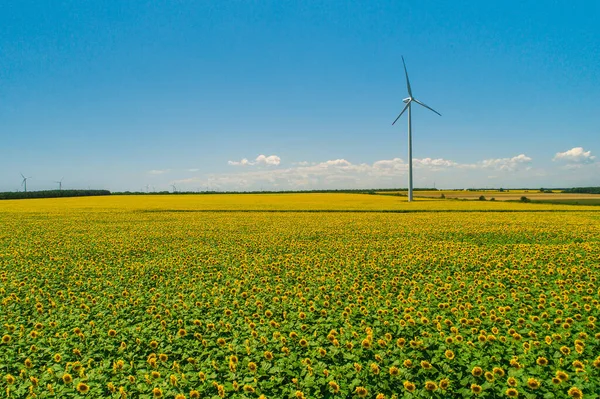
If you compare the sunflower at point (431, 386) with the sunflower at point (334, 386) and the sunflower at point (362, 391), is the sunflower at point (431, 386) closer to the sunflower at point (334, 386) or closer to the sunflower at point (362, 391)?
the sunflower at point (362, 391)

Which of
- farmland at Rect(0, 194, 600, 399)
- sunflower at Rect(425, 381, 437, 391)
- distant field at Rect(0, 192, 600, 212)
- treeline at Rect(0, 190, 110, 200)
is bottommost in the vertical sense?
farmland at Rect(0, 194, 600, 399)

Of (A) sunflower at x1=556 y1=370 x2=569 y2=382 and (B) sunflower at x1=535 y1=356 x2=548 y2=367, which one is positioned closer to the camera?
(A) sunflower at x1=556 y1=370 x2=569 y2=382

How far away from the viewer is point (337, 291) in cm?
1097

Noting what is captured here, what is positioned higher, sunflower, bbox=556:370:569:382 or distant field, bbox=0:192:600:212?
distant field, bbox=0:192:600:212

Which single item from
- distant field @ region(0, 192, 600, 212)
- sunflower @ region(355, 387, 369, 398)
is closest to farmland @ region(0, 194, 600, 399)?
sunflower @ region(355, 387, 369, 398)

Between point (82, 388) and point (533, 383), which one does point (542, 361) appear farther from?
point (82, 388)

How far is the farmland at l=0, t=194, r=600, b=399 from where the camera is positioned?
586 cm

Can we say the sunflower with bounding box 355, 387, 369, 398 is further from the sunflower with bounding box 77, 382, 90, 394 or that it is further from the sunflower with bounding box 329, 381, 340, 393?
the sunflower with bounding box 77, 382, 90, 394

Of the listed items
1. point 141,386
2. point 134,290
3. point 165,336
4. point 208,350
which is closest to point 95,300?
point 134,290

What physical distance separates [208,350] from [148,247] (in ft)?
46.7

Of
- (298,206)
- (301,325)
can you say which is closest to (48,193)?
(298,206)

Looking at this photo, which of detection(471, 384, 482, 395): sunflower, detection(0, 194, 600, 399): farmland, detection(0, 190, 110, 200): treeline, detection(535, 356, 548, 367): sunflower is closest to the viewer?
detection(471, 384, 482, 395): sunflower

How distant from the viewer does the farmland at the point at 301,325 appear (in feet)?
19.2

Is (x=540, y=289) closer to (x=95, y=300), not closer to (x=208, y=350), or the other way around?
(x=208, y=350)
